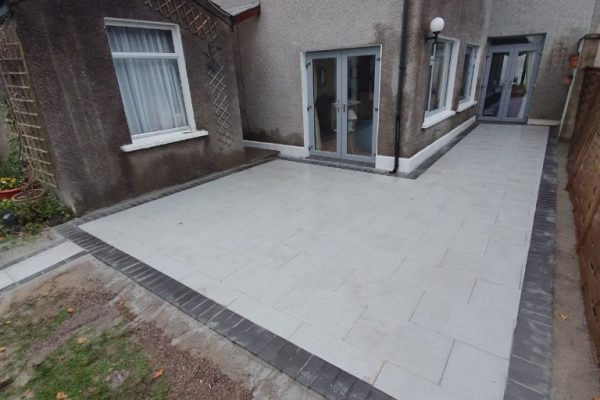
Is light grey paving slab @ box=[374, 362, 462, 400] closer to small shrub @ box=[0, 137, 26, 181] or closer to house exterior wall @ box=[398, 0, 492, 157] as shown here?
house exterior wall @ box=[398, 0, 492, 157]

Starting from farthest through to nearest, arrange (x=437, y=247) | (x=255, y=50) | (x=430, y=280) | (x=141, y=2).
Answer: (x=255, y=50), (x=141, y=2), (x=437, y=247), (x=430, y=280)

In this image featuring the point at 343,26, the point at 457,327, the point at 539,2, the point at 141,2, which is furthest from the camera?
the point at 539,2

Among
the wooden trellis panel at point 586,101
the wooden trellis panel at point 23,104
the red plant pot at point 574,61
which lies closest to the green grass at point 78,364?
the wooden trellis panel at point 23,104

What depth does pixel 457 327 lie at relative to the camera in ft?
7.85

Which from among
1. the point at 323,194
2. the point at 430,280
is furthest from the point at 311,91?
the point at 430,280

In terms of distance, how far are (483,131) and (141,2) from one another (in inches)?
341

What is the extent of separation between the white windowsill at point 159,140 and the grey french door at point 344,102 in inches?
94.5

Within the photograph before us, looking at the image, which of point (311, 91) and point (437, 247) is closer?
point (437, 247)

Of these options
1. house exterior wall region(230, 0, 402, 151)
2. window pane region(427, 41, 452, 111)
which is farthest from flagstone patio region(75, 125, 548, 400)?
window pane region(427, 41, 452, 111)

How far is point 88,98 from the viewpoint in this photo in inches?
169

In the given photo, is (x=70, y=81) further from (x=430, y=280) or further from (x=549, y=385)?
(x=549, y=385)

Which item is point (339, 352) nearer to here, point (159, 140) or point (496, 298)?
point (496, 298)

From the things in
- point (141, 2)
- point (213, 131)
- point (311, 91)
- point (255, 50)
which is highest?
point (141, 2)

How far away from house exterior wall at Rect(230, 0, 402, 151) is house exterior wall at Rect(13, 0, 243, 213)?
5.68ft
